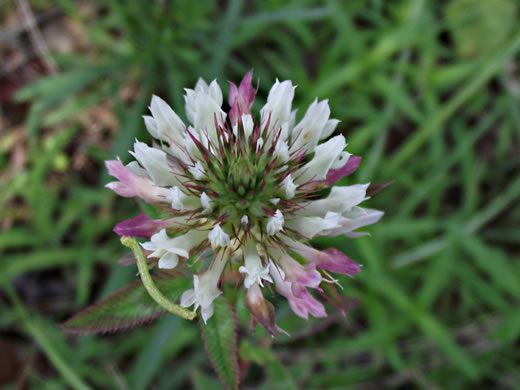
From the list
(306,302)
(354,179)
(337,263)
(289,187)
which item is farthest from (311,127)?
(354,179)

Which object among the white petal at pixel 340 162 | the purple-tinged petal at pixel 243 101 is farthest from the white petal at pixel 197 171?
the white petal at pixel 340 162

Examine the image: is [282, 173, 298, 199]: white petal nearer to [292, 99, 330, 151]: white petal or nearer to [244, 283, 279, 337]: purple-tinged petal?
[292, 99, 330, 151]: white petal

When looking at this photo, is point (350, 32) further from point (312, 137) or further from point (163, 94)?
point (312, 137)

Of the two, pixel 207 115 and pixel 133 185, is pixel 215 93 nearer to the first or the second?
pixel 207 115

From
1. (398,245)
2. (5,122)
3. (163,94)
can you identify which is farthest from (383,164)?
(5,122)

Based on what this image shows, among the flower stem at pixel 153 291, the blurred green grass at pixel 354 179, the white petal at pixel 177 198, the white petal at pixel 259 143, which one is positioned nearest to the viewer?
the flower stem at pixel 153 291

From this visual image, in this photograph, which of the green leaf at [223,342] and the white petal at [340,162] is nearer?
the green leaf at [223,342]

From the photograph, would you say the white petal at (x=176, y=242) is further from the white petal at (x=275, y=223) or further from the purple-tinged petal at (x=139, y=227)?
the white petal at (x=275, y=223)
